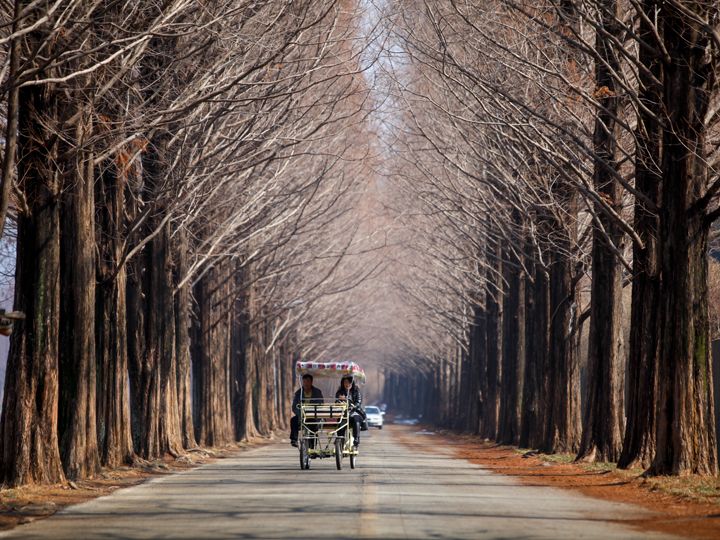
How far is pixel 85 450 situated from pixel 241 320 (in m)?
33.2

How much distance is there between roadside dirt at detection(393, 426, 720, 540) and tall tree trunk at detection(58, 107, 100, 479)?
294 inches

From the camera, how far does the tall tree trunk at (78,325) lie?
69.6 feet

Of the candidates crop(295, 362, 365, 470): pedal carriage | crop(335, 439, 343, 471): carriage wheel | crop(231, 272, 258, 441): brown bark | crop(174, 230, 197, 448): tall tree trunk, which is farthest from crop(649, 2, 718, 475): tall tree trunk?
crop(231, 272, 258, 441): brown bark

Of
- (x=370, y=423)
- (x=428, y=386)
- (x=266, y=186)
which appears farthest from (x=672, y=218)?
(x=428, y=386)

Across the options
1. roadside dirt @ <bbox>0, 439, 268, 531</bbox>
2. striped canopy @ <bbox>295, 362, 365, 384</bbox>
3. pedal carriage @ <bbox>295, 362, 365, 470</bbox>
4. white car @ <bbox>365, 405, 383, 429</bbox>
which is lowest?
white car @ <bbox>365, 405, 383, 429</bbox>

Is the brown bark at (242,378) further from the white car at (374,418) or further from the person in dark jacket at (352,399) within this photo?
the white car at (374,418)

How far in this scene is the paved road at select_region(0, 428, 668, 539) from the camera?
12836 millimetres

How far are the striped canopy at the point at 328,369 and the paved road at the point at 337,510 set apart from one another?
11.9 feet

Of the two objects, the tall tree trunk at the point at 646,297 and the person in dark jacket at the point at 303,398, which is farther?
the person in dark jacket at the point at 303,398

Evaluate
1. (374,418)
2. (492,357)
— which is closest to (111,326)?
(492,357)

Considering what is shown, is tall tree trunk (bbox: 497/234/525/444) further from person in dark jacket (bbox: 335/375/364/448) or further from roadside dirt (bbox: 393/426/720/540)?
person in dark jacket (bbox: 335/375/364/448)

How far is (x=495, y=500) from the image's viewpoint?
1727 cm

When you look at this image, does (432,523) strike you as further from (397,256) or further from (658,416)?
(397,256)

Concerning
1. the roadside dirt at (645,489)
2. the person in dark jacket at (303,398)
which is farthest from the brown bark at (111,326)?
the roadside dirt at (645,489)
